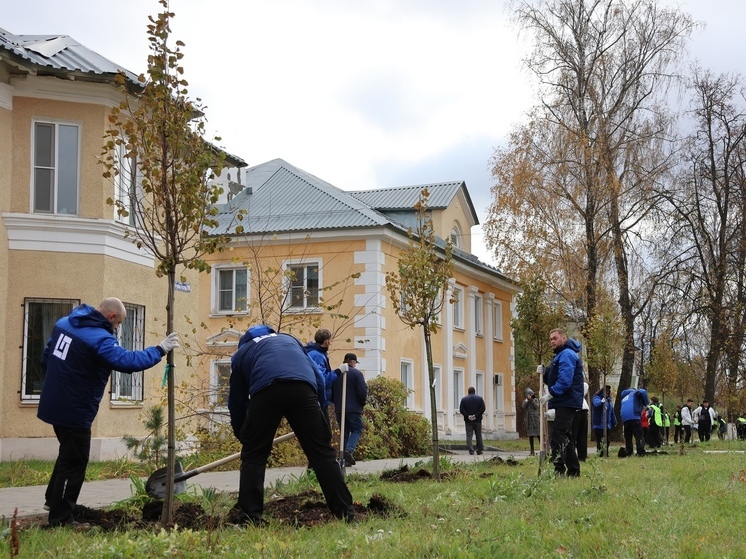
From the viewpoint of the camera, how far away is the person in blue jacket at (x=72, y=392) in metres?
7.85

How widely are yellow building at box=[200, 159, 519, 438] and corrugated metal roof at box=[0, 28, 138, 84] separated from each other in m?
7.13

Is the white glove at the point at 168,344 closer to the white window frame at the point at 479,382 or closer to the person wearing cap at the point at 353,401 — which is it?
the person wearing cap at the point at 353,401

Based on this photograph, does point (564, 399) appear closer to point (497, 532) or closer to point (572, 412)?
point (572, 412)

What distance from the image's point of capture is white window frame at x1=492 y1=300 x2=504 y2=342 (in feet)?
139

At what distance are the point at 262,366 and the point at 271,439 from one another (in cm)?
59

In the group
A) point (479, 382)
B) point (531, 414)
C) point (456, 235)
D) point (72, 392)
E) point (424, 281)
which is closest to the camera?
point (72, 392)

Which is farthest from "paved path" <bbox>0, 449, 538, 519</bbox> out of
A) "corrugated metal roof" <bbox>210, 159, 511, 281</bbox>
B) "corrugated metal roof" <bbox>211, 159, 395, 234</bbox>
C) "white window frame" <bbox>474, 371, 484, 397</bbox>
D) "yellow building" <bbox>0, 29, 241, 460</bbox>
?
"white window frame" <bbox>474, 371, 484, 397</bbox>

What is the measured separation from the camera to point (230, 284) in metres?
32.6

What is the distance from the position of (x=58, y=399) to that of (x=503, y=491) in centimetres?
431

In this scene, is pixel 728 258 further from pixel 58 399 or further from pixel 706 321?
pixel 58 399

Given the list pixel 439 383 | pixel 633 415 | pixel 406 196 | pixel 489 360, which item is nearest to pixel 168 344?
pixel 633 415

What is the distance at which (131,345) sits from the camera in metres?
18.2

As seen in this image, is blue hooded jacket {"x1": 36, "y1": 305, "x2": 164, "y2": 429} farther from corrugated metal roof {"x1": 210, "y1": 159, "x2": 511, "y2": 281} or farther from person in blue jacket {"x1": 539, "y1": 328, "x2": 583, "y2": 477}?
corrugated metal roof {"x1": 210, "y1": 159, "x2": 511, "y2": 281}

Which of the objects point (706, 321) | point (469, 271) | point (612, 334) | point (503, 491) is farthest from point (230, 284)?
point (503, 491)
